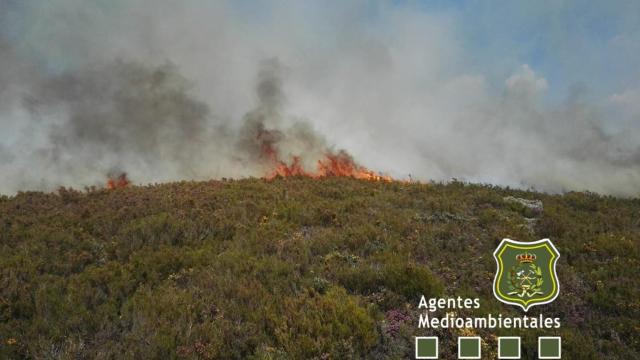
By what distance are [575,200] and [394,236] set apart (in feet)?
32.7

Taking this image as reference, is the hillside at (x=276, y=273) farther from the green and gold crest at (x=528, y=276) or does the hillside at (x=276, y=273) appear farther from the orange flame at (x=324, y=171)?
the orange flame at (x=324, y=171)

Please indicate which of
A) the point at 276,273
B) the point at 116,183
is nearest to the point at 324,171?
the point at 116,183

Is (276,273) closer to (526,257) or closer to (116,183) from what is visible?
(526,257)

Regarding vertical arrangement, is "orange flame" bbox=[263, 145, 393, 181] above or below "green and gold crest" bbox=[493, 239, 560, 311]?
above

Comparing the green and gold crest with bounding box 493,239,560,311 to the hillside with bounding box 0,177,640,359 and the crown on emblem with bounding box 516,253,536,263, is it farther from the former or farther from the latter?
the hillside with bounding box 0,177,640,359

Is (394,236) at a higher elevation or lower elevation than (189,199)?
lower

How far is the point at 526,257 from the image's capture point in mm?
7980

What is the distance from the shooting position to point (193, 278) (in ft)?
28.1

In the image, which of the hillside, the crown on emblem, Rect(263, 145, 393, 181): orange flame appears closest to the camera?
the hillside

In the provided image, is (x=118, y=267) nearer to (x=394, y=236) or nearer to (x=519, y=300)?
(x=394, y=236)

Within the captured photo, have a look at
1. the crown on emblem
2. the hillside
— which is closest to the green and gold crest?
the crown on emblem

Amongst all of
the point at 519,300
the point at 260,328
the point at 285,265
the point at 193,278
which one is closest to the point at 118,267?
the point at 193,278

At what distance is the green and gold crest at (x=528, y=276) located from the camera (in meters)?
7.92

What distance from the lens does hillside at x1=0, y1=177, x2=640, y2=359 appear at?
652 cm
